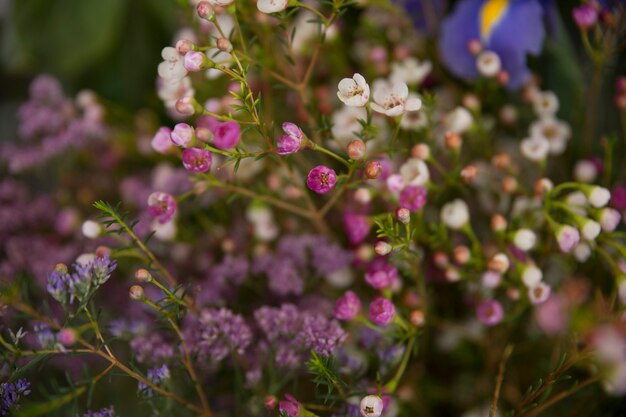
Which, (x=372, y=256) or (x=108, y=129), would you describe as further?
(x=108, y=129)

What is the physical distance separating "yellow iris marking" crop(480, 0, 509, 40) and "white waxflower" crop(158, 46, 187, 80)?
319 millimetres

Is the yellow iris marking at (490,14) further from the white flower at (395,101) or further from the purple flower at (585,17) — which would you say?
the white flower at (395,101)

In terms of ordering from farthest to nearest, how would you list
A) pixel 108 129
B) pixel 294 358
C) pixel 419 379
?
1. pixel 108 129
2. pixel 419 379
3. pixel 294 358

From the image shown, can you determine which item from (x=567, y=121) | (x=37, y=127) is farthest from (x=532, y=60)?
(x=37, y=127)

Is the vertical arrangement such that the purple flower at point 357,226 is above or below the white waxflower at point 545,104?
below

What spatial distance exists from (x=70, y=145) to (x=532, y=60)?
1.64 feet

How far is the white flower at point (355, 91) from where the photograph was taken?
0.37 meters

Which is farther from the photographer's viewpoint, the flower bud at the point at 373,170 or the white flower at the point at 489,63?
the white flower at the point at 489,63

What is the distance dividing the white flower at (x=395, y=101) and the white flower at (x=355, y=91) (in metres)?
0.02

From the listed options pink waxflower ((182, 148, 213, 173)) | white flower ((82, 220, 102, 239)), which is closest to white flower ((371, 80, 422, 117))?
pink waxflower ((182, 148, 213, 173))

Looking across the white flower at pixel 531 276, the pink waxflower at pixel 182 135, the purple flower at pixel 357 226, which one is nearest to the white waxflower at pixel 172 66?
the pink waxflower at pixel 182 135

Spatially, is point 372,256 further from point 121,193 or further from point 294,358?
point 121,193

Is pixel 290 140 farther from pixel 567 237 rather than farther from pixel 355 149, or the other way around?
pixel 567 237

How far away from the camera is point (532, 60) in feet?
2.05
